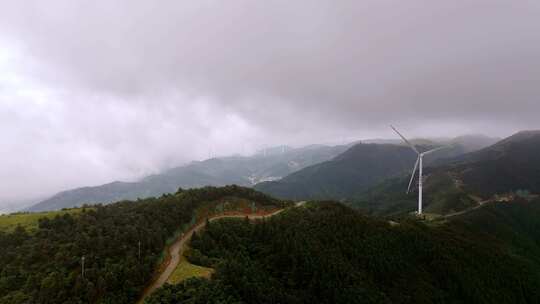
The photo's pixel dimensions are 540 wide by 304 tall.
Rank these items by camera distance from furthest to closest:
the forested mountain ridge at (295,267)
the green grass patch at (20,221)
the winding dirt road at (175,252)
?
the green grass patch at (20,221)
the winding dirt road at (175,252)
the forested mountain ridge at (295,267)

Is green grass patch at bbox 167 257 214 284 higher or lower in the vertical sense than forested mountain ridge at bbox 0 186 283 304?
lower

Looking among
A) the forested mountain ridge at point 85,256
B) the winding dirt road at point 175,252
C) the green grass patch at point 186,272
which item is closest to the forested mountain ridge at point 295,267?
the green grass patch at point 186,272

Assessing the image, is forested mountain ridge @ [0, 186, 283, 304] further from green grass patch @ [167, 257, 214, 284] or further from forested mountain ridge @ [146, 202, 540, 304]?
forested mountain ridge @ [146, 202, 540, 304]

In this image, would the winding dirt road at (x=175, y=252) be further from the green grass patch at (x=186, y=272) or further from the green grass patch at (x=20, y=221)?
the green grass patch at (x=20, y=221)

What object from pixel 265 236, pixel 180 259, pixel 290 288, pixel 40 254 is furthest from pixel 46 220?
pixel 290 288

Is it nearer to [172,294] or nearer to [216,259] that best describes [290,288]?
[216,259]

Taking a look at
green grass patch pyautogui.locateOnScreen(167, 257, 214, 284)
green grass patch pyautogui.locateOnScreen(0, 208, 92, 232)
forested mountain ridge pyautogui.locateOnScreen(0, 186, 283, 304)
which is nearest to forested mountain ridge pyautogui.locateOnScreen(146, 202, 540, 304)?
green grass patch pyautogui.locateOnScreen(167, 257, 214, 284)

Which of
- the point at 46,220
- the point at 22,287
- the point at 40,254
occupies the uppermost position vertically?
the point at 46,220

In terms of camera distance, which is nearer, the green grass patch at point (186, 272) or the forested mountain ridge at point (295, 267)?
the forested mountain ridge at point (295, 267)

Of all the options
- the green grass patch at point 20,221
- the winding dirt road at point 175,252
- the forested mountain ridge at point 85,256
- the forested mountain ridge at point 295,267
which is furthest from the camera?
the green grass patch at point 20,221
